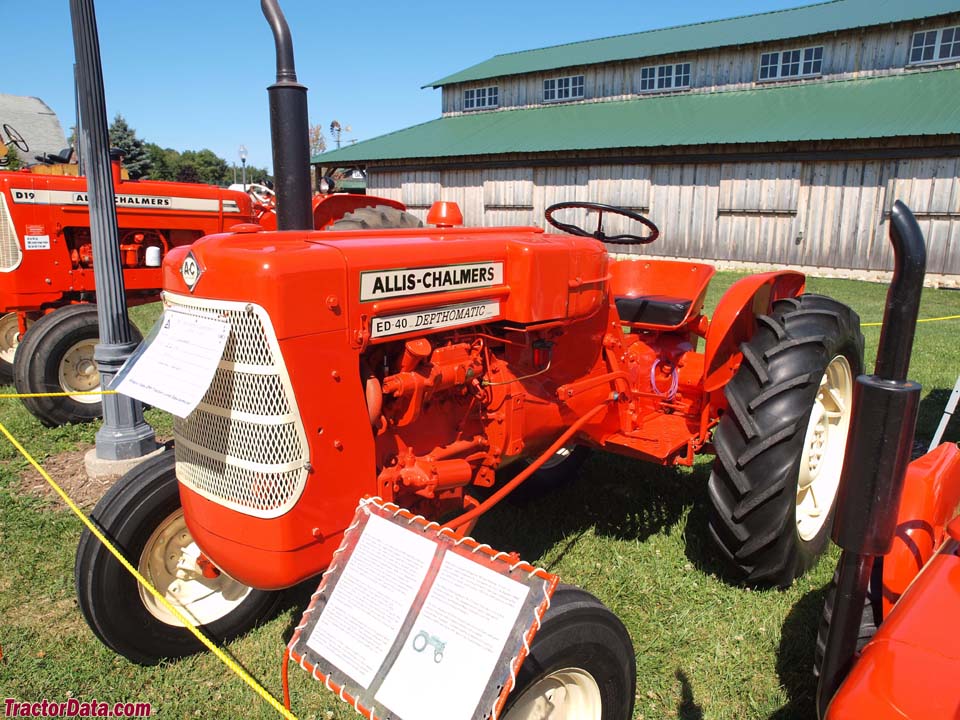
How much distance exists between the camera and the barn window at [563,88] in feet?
64.4

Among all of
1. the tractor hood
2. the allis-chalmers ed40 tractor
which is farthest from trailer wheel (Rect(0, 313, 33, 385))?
the tractor hood

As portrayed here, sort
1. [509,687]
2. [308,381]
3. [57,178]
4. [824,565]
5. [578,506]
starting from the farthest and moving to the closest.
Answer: [57,178] → [578,506] → [824,565] → [308,381] → [509,687]

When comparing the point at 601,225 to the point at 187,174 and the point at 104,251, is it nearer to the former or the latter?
the point at 104,251

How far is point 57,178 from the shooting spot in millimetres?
6133

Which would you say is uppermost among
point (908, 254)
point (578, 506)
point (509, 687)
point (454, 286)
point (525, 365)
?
point (908, 254)

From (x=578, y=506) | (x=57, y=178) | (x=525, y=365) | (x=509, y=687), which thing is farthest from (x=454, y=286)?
(x=57, y=178)

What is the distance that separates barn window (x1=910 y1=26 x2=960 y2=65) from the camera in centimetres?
1437

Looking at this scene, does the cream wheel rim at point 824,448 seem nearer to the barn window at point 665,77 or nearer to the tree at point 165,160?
the barn window at point 665,77

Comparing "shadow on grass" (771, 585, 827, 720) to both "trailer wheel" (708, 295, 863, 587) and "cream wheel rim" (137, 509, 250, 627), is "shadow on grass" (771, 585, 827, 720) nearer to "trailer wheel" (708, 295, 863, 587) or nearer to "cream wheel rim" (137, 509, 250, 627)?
"trailer wheel" (708, 295, 863, 587)

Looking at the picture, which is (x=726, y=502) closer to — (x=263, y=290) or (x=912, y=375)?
(x=263, y=290)

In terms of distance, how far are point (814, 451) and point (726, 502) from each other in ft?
2.47

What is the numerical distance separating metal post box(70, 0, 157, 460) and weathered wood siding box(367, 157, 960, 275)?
12.4m

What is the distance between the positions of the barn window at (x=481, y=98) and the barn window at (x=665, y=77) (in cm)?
471

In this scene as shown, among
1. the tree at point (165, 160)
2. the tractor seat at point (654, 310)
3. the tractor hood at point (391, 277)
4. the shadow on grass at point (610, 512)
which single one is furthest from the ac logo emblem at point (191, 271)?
the tree at point (165, 160)
